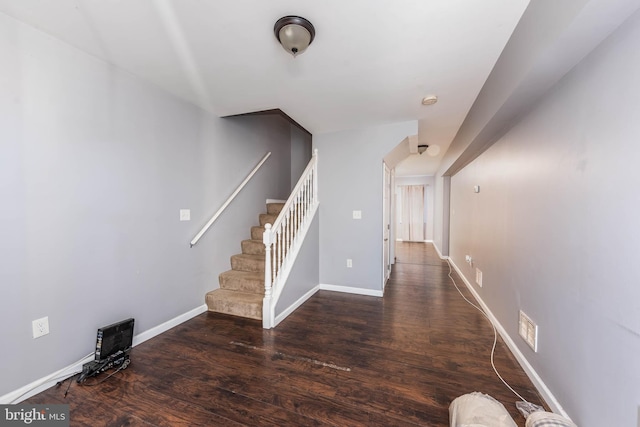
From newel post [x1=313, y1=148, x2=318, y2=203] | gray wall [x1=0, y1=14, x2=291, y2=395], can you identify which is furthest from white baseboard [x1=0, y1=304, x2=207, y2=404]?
newel post [x1=313, y1=148, x2=318, y2=203]

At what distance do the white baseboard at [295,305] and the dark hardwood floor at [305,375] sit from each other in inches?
3.2

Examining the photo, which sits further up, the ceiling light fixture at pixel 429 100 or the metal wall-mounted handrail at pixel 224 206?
the ceiling light fixture at pixel 429 100

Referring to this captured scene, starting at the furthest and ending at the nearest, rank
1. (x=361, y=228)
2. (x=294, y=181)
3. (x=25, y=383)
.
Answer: (x=294, y=181)
(x=361, y=228)
(x=25, y=383)

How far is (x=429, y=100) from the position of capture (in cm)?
241

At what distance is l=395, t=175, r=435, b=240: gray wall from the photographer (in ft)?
27.1

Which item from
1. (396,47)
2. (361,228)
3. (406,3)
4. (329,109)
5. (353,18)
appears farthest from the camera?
(361,228)

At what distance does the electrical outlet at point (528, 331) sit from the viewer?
1697 mm

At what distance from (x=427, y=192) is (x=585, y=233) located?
A: 7.54 metres

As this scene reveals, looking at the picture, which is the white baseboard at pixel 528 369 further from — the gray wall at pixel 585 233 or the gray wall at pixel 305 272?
the gray wall at pixel 305 272

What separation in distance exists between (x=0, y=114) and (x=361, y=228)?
325 centimetres

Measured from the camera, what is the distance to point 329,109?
2.71m

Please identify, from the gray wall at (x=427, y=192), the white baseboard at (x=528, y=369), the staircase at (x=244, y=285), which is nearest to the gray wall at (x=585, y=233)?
the white baseboard at (x=528, y=369)

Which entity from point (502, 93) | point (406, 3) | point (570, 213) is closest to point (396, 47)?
point (406, 3)

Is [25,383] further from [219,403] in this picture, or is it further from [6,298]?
[219,403]
